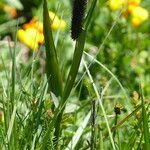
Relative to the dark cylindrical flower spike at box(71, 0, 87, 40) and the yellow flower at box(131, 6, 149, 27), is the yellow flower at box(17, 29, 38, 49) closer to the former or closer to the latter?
the yellow flower at box(131, 6, 149, 27)

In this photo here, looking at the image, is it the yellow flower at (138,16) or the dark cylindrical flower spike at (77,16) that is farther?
the yellow flower at (138,16)

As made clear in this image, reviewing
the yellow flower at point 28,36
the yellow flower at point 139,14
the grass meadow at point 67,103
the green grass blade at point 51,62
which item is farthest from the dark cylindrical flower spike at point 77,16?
the yellow flower at point 139,14

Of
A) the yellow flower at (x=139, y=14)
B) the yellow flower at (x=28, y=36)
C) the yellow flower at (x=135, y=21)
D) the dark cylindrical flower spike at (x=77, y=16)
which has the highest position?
the yellow flower at (x=139, y=14)

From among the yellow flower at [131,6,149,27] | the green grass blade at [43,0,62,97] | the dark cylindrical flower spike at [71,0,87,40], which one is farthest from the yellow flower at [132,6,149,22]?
the dark cylindrical flower spike at [71,0,87,40]

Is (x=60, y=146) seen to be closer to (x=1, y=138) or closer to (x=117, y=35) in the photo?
(x=1, y=138)

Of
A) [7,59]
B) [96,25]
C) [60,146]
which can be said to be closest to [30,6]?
[96,25]

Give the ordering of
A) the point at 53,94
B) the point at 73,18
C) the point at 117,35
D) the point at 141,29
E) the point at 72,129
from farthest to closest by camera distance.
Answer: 1. the point at 141,29
2. the point at 117,35
3. the point at 72,129
4. the point at 53,94
5. the point at 73,18

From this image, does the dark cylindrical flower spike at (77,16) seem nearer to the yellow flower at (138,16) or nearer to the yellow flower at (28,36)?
the yellow flower at (28,36)
